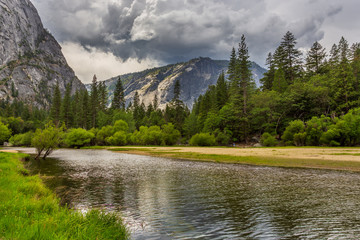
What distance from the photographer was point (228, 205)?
13016 mm

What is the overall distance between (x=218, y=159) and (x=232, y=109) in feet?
141

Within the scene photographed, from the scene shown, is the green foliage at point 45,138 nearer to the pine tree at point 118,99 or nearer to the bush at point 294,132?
the bush at point 294,132

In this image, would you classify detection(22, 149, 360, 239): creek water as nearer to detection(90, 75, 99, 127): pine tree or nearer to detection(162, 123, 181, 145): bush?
detection(162, 123, 181, 145): bush

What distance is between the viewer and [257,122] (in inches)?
2884

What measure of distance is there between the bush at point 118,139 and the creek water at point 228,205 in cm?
7453

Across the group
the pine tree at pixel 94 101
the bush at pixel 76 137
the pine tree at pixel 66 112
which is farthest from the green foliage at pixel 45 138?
the pine tree at pixel 66 112

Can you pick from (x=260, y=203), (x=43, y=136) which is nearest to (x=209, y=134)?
(x=43, y=136)

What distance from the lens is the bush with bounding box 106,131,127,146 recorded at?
308 ft

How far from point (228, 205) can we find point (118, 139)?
86593 mm

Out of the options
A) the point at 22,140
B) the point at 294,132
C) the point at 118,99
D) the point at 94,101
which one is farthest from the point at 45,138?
the point at 118,99

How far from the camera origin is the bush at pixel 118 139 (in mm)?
93750

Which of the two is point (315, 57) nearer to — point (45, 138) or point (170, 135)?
point (170, 135)

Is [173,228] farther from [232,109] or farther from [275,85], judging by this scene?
[275,85]

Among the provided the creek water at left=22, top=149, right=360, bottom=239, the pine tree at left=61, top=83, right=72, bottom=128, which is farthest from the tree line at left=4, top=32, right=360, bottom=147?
the creek water at left=22, top=149, right=360, bottom=239
